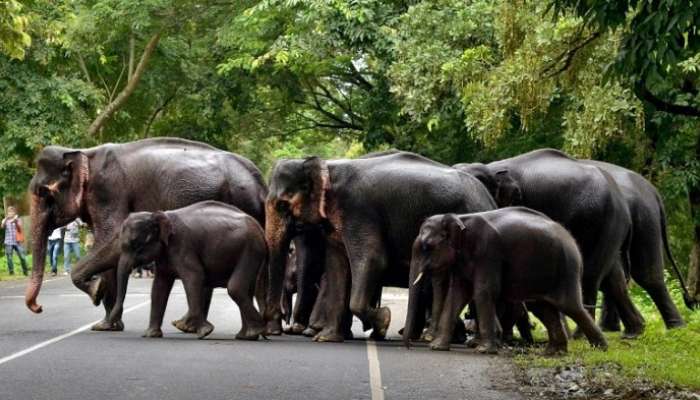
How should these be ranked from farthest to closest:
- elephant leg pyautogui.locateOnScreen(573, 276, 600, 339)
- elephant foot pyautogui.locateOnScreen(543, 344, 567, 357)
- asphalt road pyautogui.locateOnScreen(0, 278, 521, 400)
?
1. elephant leg pyautogui.locateOnScreen(573, 276, 600, 339)
2. elephant foot pyautogui.locateOnScreen(543, 344, 567, 357)
3. asphalt road pyautogui.locateOnScreen(0, 278, 521, 400)

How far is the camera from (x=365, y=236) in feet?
59.0

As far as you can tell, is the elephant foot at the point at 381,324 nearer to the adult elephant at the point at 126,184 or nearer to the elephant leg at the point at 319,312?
the elephant leg at the point at 319,312

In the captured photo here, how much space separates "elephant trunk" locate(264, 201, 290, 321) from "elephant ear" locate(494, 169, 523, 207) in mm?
2601

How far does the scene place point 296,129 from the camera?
48906mm

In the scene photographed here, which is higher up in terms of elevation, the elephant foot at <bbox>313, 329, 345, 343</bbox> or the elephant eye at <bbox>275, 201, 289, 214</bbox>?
the elephant eye at <bbox>275, 201, 289, 214</bbox>

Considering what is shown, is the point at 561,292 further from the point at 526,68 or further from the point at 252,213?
the point at 526,68

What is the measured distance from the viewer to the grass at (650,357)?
13.2m

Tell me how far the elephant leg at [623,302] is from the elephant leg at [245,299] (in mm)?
4341

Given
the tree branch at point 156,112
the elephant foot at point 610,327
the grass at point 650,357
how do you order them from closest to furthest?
the grass at point 650,357, the elephant foot at point 610,327, the tree branch at point 156,112

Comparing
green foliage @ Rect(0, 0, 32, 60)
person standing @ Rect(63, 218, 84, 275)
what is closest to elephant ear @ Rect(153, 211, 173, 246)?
green foliage @ Rect(0, 0, 32, 60)

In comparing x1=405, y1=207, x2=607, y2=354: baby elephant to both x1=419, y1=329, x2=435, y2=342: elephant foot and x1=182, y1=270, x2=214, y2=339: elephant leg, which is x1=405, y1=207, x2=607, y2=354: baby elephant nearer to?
x1=419, y1=329, x2=435, y2=342: elephant foot

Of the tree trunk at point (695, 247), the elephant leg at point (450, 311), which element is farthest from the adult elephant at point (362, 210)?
the tree trunk at point (695, 247)

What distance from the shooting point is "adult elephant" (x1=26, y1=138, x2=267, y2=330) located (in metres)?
19.4

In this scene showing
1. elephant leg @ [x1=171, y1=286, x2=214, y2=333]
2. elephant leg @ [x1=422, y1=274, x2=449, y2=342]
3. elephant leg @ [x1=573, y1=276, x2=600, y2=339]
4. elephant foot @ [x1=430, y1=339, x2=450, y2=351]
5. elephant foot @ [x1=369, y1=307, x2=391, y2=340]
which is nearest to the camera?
elephant foot @ [x1=430, y1=339, x2=450, y2=351]
